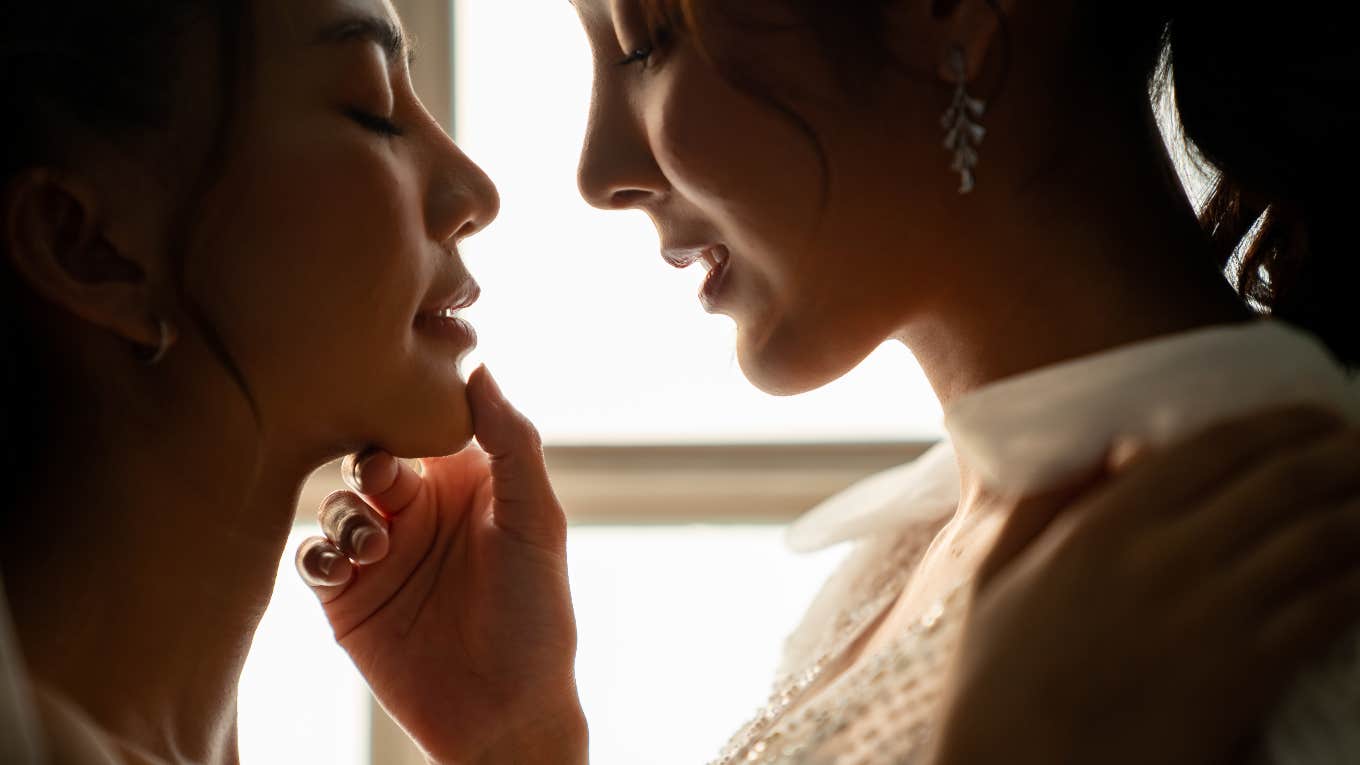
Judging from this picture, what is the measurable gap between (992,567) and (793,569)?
91 cm

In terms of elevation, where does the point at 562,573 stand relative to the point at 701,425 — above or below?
above

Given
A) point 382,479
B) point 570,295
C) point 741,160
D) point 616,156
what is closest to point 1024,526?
point 741,160

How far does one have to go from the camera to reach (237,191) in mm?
905

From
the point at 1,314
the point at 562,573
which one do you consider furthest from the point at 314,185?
the point at 562,573

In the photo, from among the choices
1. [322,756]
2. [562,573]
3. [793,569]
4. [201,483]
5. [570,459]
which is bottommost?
[322,756]

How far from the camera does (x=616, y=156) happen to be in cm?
98

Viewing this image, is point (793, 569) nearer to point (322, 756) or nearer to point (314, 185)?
point (322, 756)

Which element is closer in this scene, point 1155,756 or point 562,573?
point 1155,756

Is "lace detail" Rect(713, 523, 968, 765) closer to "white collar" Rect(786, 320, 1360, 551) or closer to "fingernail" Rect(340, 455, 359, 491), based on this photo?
"white collar" Rect(786, 320, 1360, 551)

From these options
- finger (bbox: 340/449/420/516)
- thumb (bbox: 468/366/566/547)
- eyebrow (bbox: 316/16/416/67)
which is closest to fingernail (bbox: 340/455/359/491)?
finger (bbox: 340/449/420/516)

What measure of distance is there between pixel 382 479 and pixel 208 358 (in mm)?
197

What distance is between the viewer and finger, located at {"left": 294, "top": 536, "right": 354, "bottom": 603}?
3.59ft

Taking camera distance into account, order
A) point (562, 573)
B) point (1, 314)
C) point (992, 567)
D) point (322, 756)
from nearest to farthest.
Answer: point (992, 567) → point (1, 314) → point (562, 573) → point (322, 756)

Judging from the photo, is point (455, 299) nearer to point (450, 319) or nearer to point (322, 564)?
point (450, 319)
